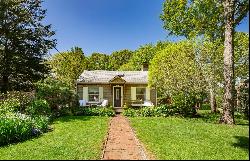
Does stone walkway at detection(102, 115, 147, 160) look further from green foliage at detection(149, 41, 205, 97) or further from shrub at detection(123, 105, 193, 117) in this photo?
green foliage at detection(149, 41, 205, 97)

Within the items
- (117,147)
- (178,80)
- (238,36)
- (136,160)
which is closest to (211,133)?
(117,147)

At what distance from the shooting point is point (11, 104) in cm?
2567

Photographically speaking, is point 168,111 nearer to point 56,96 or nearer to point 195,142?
point 56,96

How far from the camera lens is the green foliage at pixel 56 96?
29969 millimetres

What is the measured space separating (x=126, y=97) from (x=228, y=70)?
17579 mm

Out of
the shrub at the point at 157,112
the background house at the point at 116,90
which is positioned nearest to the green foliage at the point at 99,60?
the background house at the point at 116,90

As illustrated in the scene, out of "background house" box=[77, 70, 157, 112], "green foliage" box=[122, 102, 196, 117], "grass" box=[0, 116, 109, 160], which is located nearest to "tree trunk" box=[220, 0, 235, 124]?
"green foliage" box=[122, 102, 196, 117]

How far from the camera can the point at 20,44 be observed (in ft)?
109

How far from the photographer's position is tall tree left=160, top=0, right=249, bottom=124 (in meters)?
23.7

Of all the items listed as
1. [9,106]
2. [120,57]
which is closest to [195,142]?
[9,106]

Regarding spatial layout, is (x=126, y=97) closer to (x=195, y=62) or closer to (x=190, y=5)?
(x=195, y=62)

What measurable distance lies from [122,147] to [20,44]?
21.2 metres

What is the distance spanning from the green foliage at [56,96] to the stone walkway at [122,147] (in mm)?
11087

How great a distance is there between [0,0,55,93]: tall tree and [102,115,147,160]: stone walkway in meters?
16.1
